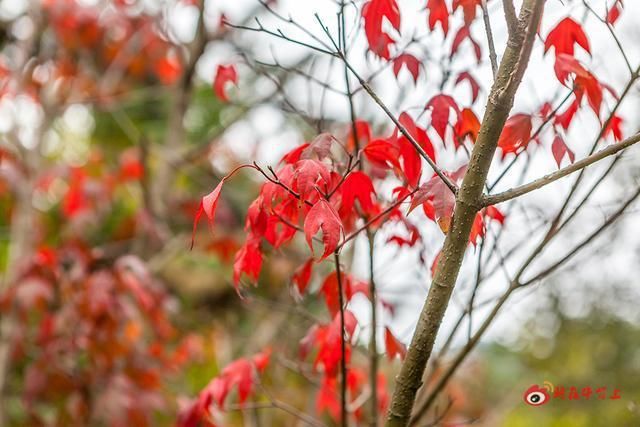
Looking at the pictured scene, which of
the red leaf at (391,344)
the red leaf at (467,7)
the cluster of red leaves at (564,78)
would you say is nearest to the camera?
the cluster of red leaves at (564,78)

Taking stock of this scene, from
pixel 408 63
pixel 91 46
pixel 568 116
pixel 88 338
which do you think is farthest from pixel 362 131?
pixel 91 46

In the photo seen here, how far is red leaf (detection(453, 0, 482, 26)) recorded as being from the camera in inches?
51.9

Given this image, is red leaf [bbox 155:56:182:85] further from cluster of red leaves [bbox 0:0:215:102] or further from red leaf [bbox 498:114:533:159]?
red leaf [bbox 498:114:533:159]

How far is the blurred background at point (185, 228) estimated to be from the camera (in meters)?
1.93

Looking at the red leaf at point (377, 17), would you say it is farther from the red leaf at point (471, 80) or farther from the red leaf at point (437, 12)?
the red leaf at point (471, 80)

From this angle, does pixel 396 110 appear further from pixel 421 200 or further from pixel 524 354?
pixel 524 354

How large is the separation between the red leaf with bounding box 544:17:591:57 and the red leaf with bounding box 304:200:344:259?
1.77ft

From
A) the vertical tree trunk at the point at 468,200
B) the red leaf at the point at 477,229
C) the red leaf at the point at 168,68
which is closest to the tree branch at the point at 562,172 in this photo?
the vertical tree trunk at the point at 468,200

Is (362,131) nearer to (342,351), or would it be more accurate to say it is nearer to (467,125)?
(467,125)

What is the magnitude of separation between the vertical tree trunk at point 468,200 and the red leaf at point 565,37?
0.68 ft

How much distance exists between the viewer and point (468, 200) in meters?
1.12

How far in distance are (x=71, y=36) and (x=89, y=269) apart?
1.36m

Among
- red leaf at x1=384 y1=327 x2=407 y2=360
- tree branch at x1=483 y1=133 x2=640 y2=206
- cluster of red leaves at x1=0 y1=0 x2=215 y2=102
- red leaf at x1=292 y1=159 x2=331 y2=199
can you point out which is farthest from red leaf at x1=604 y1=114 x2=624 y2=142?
cluster of red leaves at x1=0 y1=0 x2=215 y2=102

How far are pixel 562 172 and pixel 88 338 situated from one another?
2241 mm
